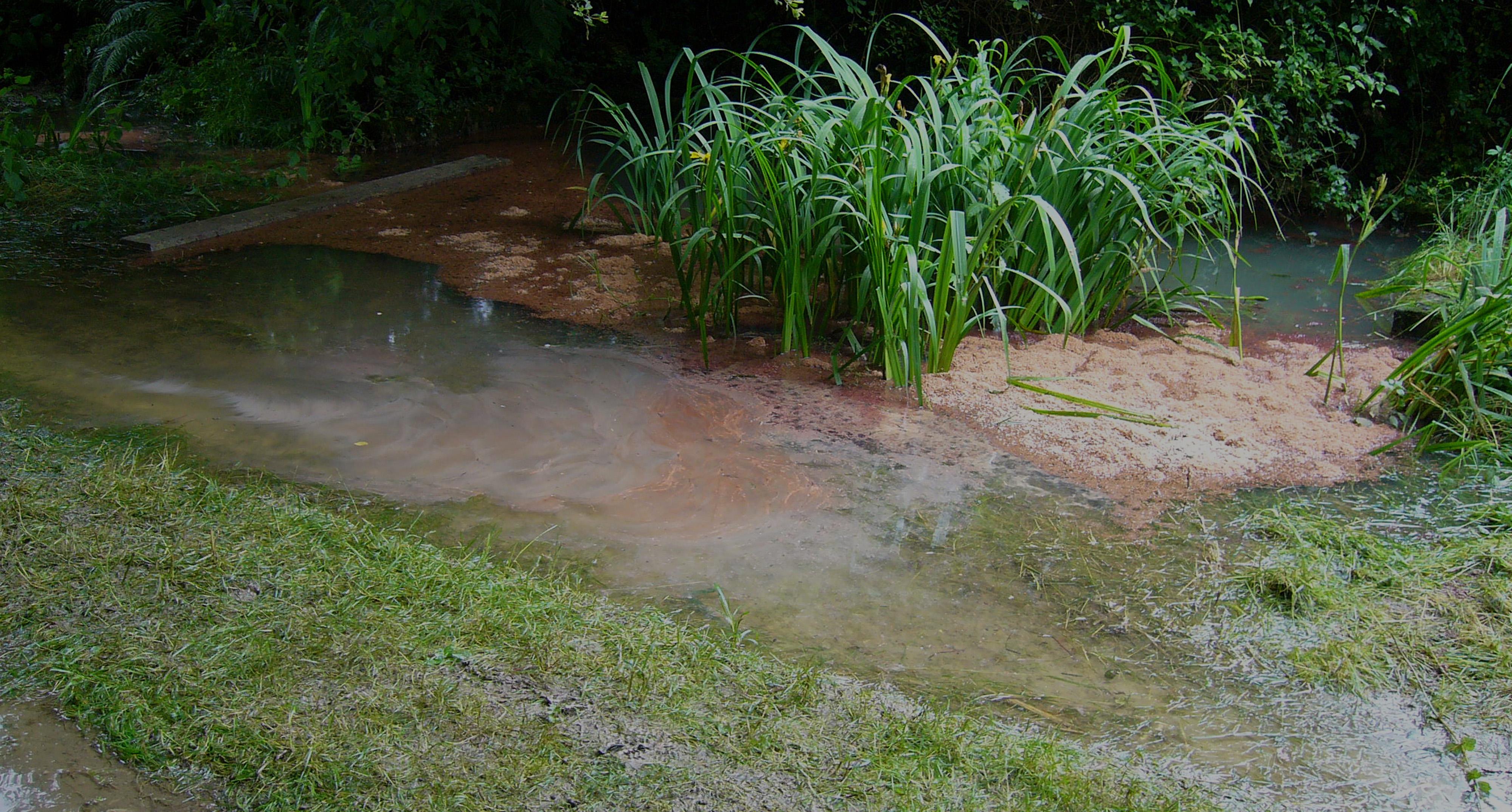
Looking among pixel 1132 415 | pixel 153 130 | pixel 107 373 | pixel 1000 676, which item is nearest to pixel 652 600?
pixel 1000 676

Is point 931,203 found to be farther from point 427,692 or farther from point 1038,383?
point 427,692

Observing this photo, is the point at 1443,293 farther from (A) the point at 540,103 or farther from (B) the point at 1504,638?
(A) the point at 540,103

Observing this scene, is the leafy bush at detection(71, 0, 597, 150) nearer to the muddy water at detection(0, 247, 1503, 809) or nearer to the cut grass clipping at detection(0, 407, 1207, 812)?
the muddy water at detection(0, 247, 1503, 809)

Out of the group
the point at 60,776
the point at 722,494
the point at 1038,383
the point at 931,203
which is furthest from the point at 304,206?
the point at 60,776

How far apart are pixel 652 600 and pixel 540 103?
5.66 meters

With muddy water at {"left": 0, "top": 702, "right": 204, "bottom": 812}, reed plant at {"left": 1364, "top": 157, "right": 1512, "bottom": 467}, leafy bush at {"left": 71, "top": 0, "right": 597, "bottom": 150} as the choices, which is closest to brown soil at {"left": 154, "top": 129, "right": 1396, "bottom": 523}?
reed plant at {"left": 1364, "top": 157, "right": 1512, "bottom": 467}

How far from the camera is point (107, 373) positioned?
3168mm

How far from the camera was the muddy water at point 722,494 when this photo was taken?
1927 millimetres

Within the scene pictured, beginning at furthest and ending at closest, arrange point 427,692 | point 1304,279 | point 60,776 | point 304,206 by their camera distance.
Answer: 1. point 304,206
2. point 1304,279
3. point 427,692
4. point 60,776

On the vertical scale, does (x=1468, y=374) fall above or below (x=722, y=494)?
above

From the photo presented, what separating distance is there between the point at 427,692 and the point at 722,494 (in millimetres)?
963

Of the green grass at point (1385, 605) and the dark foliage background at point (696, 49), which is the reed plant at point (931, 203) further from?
the green grass at point (1385, 605)

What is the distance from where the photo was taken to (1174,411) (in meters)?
3.15

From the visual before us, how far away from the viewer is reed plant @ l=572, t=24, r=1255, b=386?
Result: 10.5 ft
